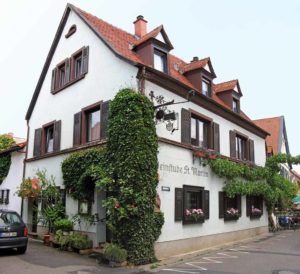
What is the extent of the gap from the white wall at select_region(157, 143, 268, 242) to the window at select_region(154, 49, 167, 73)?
359 cm

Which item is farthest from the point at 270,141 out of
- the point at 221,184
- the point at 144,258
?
the point at 144,258

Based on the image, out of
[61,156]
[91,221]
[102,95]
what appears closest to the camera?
[91,221]

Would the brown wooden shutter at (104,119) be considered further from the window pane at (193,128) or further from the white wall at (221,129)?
the window pane at (193,128)

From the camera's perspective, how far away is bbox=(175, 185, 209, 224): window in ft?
44.7

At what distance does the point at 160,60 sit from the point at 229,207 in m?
8.00

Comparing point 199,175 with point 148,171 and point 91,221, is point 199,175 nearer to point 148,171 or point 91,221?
point 148,171

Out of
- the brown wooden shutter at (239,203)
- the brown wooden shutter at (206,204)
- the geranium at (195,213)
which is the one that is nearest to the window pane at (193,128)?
the brown wooden shutter at (206,204)

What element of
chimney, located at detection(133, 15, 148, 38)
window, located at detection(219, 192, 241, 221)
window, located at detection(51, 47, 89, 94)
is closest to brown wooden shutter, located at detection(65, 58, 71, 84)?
window, located at detection(51, 47, 89, 94)

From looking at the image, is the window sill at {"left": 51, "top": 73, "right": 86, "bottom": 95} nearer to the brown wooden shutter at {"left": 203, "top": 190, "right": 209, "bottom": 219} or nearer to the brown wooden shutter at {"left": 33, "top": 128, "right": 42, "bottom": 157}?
the brown wooden shutter at {"left": 33, "top": 128, "right": 42, "bottom": 157}

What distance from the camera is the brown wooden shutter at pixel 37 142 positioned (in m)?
18.6

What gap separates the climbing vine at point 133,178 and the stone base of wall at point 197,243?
835 millimetres

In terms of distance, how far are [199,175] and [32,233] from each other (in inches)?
349

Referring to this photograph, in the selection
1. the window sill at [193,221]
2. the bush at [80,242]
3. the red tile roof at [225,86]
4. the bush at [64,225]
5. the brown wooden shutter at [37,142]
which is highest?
the red tile roof at [225,86]

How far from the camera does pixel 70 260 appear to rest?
11.6 m
